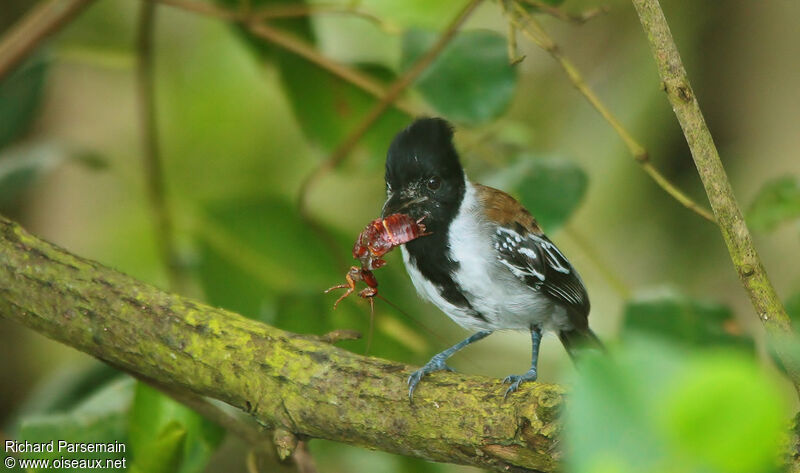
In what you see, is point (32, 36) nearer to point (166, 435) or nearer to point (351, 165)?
point (351, 165)

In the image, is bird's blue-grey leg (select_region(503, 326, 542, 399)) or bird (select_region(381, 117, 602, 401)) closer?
bird's blue-grey leg (select_region(503, 326, 542, 399))

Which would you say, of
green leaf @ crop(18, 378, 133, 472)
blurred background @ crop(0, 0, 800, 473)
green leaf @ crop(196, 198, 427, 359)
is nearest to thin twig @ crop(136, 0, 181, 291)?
blurred background @ crop(0, 0, 800, 473)

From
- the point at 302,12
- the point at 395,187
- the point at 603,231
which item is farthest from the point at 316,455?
the point at 603,231

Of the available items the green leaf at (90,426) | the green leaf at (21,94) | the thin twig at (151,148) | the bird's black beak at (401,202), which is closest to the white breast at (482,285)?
the bird's black beak at (401,202)

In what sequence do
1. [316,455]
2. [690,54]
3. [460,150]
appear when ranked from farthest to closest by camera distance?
[690,54]
[316,455]
[460,150]

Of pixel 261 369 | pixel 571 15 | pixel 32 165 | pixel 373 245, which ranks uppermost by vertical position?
pixel 32 165

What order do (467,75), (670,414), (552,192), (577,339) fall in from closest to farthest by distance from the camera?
1. (670,414)
2. (552,192)
3. (467,75)
4. (577,339)

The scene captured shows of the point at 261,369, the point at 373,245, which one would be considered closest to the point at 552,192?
the point at 373,245

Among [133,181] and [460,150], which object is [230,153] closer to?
[133,181]

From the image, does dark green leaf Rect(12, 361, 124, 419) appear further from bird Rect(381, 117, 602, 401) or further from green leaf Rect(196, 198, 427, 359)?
bird Rect(381, 117, 602, 401)
